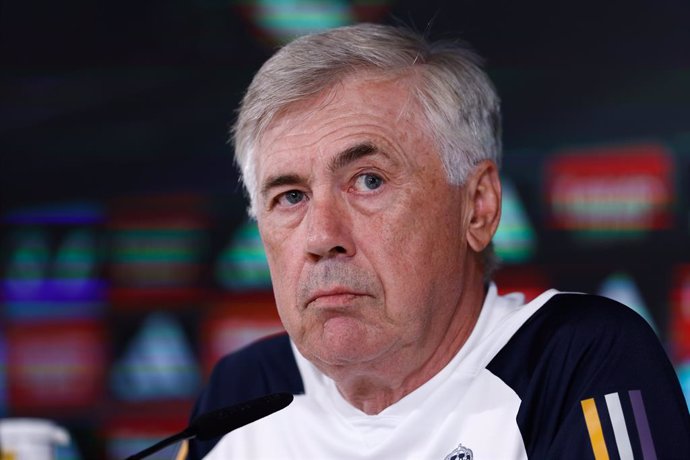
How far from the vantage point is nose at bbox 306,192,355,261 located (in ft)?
5.52

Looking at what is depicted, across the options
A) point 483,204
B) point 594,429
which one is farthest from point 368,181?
point 594,429

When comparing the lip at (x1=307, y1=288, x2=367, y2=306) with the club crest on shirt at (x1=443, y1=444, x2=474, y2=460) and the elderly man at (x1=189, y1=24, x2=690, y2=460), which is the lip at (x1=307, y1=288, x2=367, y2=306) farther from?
the club crest on shirt at (x1=443, y1=444, x2=474, y2=460)

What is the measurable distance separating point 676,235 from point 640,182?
0.54ft

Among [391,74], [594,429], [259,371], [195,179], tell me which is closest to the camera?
[594,429]

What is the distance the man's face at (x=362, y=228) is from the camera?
1.70m

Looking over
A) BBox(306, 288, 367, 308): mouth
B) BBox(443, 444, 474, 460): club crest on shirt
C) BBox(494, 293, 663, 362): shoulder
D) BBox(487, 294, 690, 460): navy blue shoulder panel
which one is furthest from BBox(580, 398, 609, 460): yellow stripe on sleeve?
BBox(306, 288, 367, 308): mouth

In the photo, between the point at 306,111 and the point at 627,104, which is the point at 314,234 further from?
the point at 627,104

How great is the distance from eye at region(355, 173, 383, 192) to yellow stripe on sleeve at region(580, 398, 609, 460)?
19.6 inches

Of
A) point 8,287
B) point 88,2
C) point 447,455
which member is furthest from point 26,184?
point 447,455

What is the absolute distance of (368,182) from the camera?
175cm

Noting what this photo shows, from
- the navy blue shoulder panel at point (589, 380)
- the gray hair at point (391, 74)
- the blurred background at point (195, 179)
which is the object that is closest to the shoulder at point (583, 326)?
the navy blue shoulder panel at point (589, 380)

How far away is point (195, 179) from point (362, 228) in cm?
119

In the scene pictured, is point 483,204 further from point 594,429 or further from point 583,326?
point 594,429

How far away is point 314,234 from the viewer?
5.56ft
